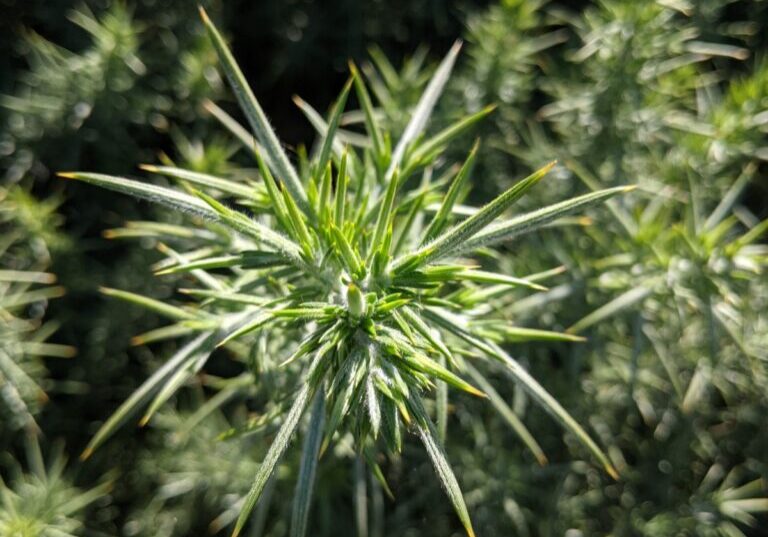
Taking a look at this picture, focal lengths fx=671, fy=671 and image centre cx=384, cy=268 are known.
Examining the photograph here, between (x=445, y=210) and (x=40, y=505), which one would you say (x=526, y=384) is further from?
(x=40, y=505)

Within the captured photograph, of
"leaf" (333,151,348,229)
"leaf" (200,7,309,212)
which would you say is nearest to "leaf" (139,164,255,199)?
"leaf" (200,7,309,212)

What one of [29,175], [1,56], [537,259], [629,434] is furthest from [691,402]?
[1,56]

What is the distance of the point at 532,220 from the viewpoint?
112 centimetres

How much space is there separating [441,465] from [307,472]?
274 millimetres

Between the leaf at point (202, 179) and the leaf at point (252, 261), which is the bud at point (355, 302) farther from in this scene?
the leaf at point (202, 179)

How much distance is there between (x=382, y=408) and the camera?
1209mm

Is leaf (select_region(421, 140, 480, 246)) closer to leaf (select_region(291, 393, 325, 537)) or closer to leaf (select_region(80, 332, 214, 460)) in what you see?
leaf (select_region(291, 393, 325, 537))

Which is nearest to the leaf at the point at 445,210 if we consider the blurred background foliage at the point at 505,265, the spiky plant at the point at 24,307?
the blurred background foliage at the point at 505,265

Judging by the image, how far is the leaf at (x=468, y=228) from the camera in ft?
3.61

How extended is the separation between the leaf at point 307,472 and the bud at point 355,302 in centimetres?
26

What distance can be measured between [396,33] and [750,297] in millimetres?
1792

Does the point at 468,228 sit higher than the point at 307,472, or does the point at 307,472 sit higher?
the point at 468,228

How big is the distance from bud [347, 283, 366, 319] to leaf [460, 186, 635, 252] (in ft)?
0.68

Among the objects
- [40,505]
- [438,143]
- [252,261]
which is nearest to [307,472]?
[252,261]
